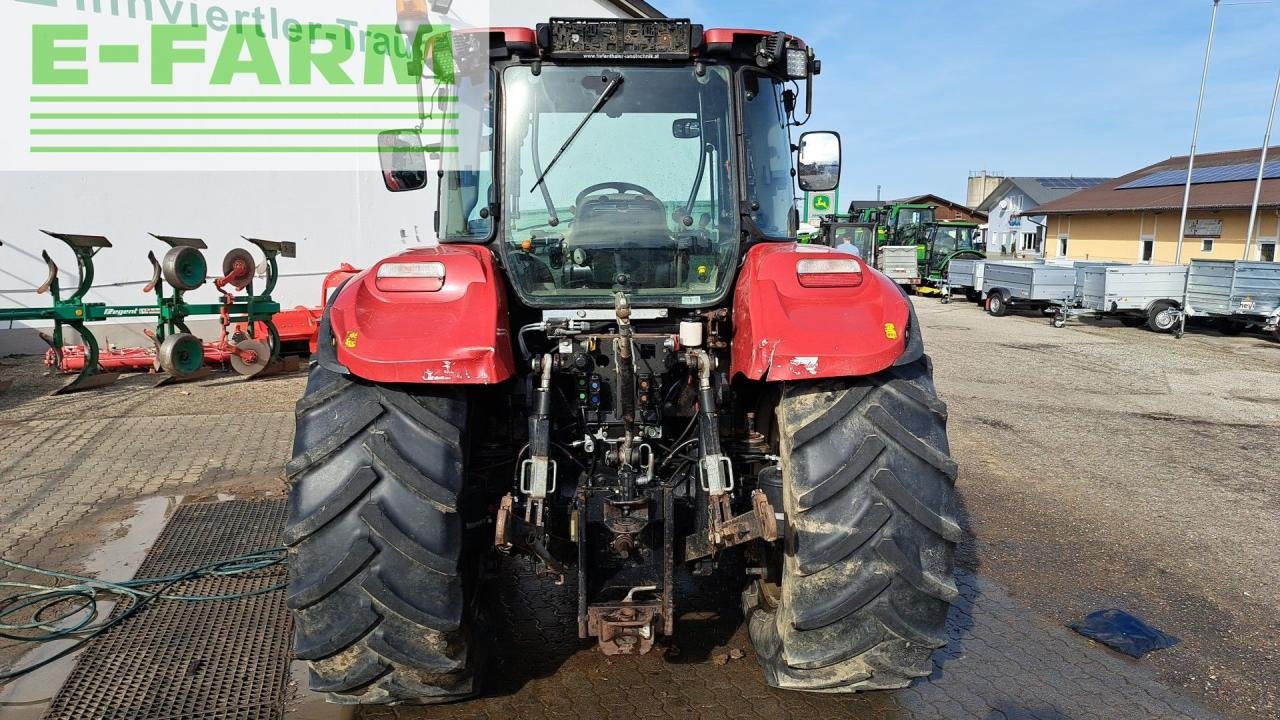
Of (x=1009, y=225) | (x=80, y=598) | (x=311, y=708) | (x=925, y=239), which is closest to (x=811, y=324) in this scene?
(x=311, y=708)

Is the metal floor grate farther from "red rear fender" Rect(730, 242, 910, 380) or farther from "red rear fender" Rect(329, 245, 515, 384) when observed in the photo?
"red rear fender" Rect(730, 242, 910, 380)

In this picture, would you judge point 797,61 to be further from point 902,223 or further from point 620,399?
point 902,223

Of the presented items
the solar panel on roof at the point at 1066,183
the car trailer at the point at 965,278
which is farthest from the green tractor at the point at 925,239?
the solar panel on roof at the point at 1066,183

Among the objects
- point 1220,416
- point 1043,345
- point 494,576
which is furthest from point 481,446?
point 1043,345

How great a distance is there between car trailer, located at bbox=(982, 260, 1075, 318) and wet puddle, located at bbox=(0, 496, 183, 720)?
17.7 m

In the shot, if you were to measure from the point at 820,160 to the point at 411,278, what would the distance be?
6.59ft

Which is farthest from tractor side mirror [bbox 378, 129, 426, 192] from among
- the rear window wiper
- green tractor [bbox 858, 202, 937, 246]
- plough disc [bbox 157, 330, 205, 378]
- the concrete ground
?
green tractor [bbox 858, 202, 937, 246]

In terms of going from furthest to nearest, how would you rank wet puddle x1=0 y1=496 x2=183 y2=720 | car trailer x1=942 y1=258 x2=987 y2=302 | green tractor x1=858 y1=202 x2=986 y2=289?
green tractor x1=858 y1=202 x2=986 y2=289 → car trailer x1=942 y1=258 x2=987 y2=302 → wet puddle x1=0 y1=496 x2=183 y2=720

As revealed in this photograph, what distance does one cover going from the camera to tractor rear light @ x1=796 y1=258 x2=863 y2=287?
3.01 meters

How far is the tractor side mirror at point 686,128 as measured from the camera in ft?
11.2

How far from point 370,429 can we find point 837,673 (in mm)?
1728

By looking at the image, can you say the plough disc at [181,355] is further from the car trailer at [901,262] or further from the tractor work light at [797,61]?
the car trailer at [901,262]

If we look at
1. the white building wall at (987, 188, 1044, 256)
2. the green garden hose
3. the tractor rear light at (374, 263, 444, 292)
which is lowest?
the green garden hose

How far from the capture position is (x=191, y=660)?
137 inches
